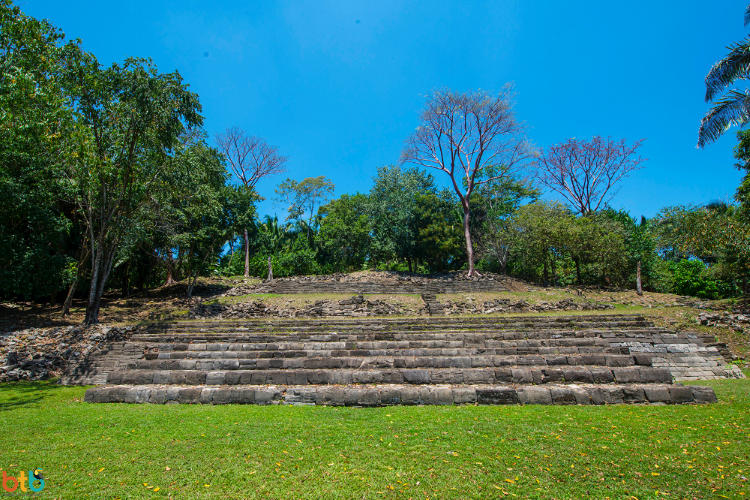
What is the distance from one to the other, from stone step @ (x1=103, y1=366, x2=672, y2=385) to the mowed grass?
3.77 ft

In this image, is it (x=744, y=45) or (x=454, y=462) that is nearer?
(x=454, y=462)

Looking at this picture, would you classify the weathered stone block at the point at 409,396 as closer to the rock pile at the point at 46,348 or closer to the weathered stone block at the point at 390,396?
the weathered stone block at the point at 390,396

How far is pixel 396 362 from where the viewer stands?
788cm

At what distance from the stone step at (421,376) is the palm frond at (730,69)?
12450 mm

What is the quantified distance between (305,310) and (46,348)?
9.64 m

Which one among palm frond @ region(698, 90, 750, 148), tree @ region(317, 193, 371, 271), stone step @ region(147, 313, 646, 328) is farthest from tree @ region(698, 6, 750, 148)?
tree @ region(317, 193, 371, 271)

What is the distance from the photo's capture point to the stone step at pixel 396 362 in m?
7.85

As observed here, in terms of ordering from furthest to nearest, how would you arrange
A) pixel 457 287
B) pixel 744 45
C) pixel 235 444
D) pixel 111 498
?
pixel 457 287
pixel 744 45
pixel 235 444
pixel 111 498

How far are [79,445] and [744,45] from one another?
68.2 ft

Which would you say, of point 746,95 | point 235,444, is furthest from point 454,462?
point 746,95

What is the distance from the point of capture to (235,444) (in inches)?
170

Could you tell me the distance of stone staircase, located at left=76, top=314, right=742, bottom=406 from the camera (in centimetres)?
643

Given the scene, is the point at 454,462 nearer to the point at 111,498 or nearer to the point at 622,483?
the point at 622,483

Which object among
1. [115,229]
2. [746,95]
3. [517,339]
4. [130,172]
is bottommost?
[517,339]
